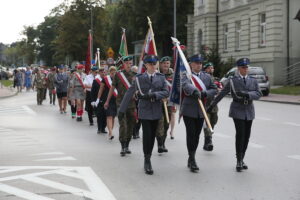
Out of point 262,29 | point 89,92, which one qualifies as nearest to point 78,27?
point 262,29

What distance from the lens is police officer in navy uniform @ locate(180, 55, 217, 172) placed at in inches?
329

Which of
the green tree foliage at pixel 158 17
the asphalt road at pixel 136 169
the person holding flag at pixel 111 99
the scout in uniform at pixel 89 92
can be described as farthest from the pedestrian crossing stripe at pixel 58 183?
the green tree foliage at pixel 158 17

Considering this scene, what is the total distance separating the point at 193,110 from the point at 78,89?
9.29 m

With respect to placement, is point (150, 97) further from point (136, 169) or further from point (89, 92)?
point (89, 92)

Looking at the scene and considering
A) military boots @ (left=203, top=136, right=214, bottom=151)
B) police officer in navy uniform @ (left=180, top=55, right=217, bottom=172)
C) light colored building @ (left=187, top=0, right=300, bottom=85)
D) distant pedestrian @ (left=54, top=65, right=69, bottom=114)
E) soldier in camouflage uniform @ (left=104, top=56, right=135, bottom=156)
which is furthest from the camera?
light colored building @ (left=187, top=0, right=300, bottom=85)

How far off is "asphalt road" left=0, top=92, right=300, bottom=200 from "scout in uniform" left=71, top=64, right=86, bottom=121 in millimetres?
3149

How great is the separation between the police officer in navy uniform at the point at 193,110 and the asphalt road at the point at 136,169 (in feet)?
1.09

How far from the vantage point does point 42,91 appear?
1025 inches

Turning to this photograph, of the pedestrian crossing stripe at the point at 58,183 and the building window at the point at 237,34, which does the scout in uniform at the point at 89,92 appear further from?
the building window at the point at 237,34

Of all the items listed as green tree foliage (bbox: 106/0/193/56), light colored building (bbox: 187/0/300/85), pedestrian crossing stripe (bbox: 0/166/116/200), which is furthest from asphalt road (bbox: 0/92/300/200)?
green tree foliage (bbox: 106/0/193/56)

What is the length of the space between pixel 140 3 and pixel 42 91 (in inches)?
1163

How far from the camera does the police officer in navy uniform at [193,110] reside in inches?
329

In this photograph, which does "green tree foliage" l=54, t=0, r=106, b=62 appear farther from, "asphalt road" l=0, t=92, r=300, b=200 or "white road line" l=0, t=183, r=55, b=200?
"white road line" l=0, t=183, r=55, b=200

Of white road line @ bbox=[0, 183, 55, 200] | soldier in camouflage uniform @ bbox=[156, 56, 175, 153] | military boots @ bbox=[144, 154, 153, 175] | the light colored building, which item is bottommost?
white road line @ bbox=[0, 183, 55, 200]
